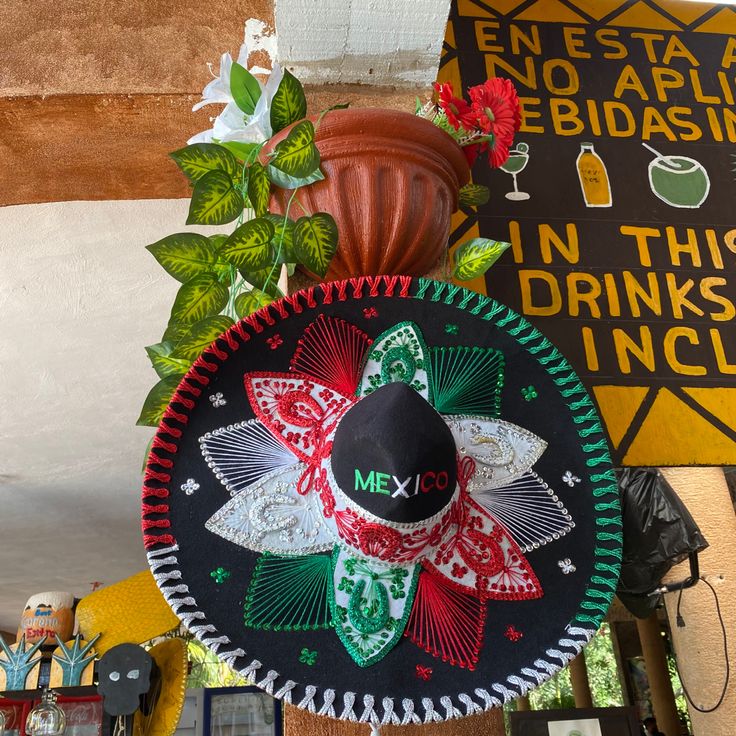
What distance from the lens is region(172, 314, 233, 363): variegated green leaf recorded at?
2.71 ft

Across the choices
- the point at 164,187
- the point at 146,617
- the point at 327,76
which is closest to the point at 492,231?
the point at 327,76

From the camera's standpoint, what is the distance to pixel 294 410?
735mm

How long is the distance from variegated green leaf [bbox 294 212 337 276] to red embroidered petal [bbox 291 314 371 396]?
14 centimetres

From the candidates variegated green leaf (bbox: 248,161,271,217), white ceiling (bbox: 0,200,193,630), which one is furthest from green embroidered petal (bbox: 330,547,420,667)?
white ceiling (bbox: 0,200,193,630)

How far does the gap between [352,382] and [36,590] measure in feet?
23.2

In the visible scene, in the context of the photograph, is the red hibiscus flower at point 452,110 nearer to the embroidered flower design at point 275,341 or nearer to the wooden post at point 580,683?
the embroidered flower design at point 275,341

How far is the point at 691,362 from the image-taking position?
1391 millimetres

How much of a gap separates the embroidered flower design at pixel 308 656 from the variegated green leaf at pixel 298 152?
53 cm

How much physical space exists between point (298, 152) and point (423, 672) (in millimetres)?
589

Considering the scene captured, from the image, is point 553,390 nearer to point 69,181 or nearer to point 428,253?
point 428,253

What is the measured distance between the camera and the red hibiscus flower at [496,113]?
3.41 ft

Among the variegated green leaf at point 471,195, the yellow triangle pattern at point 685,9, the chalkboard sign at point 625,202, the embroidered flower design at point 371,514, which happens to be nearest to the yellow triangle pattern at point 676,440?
the chalkboard sign at point 625,202

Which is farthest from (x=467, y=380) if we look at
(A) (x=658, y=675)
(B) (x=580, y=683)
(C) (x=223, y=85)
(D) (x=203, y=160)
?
(B) (x=580, y=683)

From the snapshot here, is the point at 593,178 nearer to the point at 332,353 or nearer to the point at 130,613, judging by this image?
the point at 332,353
